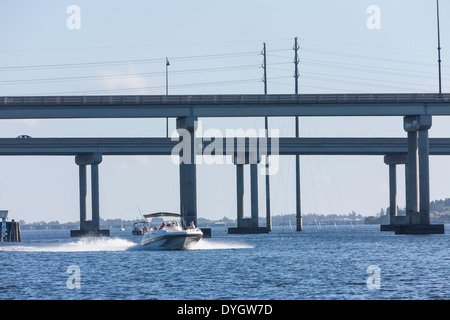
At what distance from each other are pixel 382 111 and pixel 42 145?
2065 inches

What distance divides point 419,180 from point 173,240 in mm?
43977

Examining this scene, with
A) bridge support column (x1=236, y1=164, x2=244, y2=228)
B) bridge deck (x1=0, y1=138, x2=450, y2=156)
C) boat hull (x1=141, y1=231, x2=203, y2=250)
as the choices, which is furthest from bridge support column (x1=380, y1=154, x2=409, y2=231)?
boat hull (x1=141, y1=231, x2=203, y2=250)

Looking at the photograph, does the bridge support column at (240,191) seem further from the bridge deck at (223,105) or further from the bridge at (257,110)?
the bridge deck at (223,105)

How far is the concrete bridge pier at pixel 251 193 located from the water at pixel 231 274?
7430cm

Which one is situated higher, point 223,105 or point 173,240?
point 223,105

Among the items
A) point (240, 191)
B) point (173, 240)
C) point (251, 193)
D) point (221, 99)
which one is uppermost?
point (221, 99)

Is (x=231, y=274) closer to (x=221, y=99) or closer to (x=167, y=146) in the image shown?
(x=221, y=99)

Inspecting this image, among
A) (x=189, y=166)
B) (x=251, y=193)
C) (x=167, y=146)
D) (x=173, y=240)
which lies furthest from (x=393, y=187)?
(x=173, y=240)

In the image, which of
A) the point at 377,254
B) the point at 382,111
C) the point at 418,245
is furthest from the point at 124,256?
the point at 382,111

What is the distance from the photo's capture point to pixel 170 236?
79.6 metres

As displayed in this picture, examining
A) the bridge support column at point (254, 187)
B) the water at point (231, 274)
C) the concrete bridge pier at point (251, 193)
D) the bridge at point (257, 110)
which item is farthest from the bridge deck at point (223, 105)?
the bridge support column at point (254, 187)

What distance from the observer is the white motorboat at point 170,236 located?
7988cm

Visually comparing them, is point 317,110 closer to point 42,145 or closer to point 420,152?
point 420,152

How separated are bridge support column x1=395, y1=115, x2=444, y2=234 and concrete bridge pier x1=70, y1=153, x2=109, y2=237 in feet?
172
